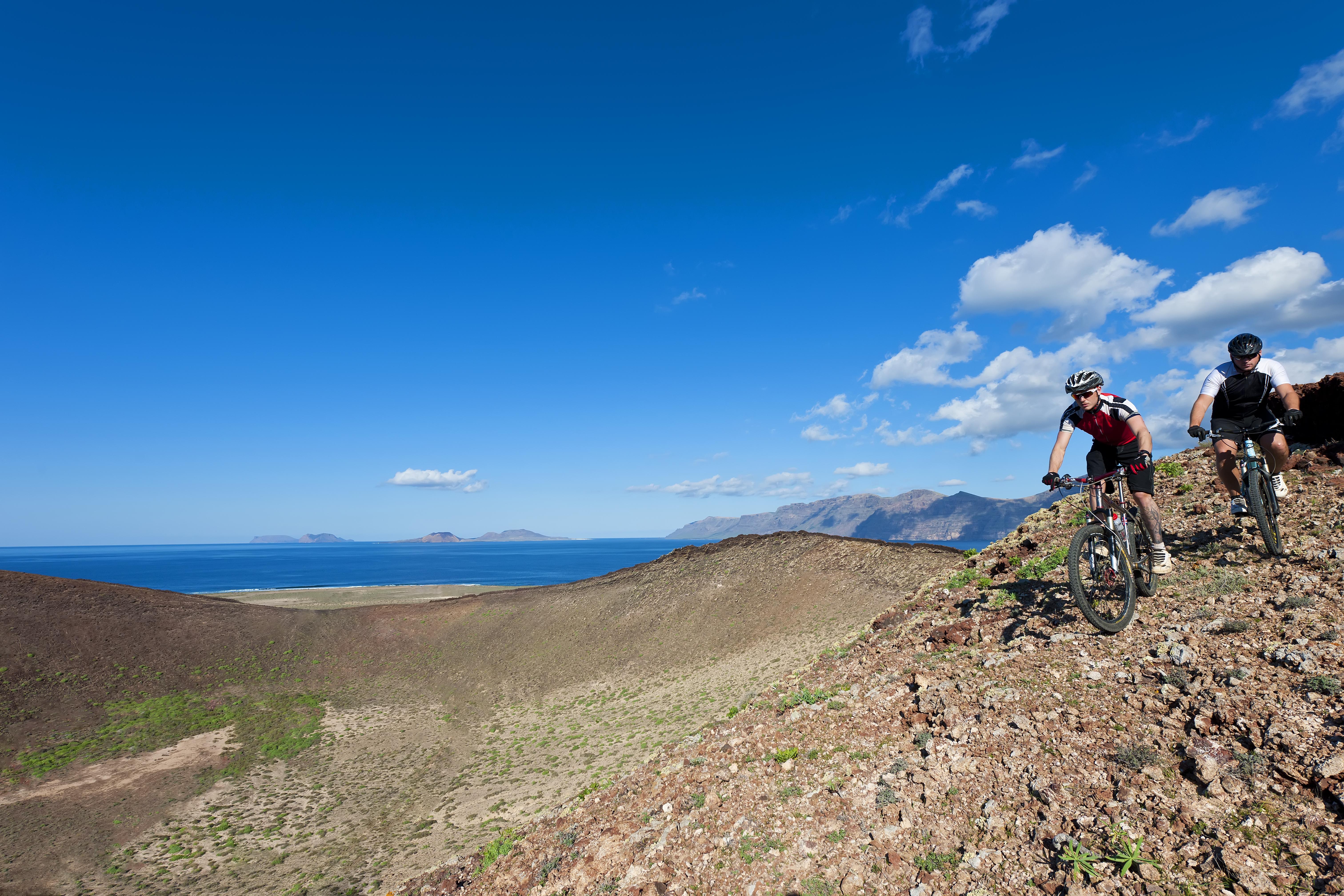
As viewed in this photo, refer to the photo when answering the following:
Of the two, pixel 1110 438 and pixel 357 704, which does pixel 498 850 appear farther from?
pixel 357 704

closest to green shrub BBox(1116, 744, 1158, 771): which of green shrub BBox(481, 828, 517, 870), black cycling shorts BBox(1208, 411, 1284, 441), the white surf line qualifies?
black cycling shorts BBox(1208, 411, 1284, 441)

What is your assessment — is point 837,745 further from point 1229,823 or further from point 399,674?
point 399,674

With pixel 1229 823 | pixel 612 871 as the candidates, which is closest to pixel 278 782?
pixel 612 871

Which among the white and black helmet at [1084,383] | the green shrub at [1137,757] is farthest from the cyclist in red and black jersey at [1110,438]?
the green shrub at [1137,757]

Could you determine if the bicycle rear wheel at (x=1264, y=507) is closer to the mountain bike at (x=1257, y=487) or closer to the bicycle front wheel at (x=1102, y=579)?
the mountain bike at (x=1257, y=487)

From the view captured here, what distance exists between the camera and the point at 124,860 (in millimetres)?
13641

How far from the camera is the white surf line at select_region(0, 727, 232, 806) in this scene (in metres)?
16.6

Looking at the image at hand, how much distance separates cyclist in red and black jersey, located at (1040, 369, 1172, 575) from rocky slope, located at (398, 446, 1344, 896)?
188cm

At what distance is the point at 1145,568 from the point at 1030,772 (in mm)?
5411

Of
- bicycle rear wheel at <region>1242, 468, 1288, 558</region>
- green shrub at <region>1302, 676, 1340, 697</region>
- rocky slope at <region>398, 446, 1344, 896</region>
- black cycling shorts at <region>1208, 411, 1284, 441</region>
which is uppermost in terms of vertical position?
black cycling shorts at <region>1208, 411, 1284, 441</region>

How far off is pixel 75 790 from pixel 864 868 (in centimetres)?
2315

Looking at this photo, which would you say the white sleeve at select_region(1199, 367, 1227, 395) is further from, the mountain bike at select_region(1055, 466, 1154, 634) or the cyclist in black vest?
the mountain bike at select_region(1055, 466, 1154, 634)

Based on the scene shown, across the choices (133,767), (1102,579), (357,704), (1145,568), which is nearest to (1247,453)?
(1145,568)

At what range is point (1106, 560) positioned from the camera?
8445 mm
